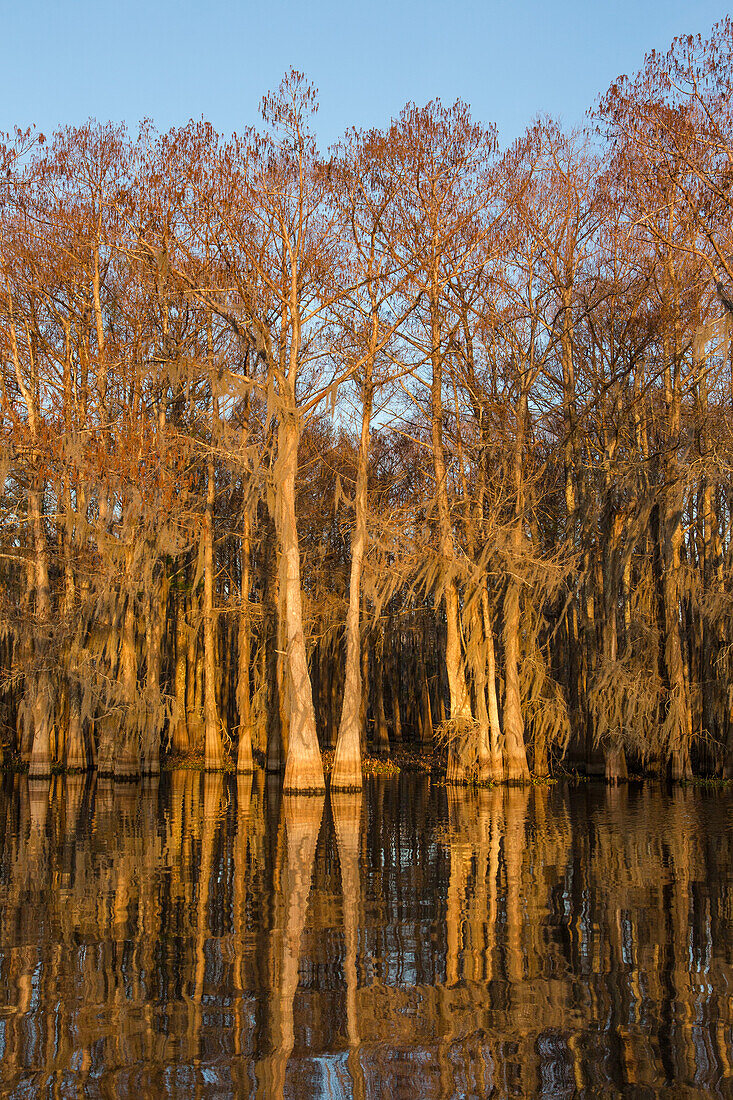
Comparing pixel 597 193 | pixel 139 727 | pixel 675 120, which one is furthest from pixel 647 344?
pixel 139 727

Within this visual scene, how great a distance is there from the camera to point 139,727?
2408cm

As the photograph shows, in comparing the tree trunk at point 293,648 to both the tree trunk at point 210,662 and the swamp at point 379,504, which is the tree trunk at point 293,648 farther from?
the tree trunk at point 210,662

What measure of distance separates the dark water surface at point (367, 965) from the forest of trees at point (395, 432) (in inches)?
375

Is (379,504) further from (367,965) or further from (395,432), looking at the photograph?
(367,965)

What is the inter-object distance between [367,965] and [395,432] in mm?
19934

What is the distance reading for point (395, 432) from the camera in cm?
2581

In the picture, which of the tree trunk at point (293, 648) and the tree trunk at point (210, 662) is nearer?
the tree trunk at point (293, 648)

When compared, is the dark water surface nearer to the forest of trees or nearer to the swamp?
the swamp

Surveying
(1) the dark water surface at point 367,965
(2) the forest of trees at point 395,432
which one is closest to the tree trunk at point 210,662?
(2) the forest of trees at point 395,432

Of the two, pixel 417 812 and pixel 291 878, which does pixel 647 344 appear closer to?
pixel 417 812

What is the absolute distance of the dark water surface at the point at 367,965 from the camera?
4781 mm

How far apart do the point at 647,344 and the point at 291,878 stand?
18695mm

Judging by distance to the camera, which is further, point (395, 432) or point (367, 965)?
point (395, 432)

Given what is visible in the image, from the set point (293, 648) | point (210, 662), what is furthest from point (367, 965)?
point (210, 662)
